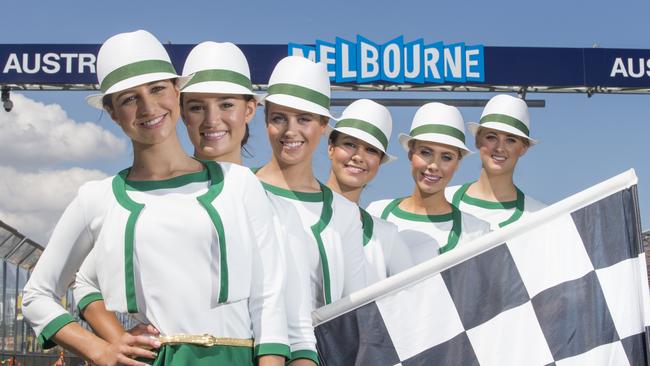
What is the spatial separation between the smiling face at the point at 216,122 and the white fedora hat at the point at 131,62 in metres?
0.98

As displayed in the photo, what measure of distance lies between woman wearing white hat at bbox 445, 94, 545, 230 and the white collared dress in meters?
3.06

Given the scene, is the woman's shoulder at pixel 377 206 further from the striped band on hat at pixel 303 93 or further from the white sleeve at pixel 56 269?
the white sleeve at pixel 56 269

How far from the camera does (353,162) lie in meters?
4.62

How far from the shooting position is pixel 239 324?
2750 mm

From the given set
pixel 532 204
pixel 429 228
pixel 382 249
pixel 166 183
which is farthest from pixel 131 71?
pixel 532 204

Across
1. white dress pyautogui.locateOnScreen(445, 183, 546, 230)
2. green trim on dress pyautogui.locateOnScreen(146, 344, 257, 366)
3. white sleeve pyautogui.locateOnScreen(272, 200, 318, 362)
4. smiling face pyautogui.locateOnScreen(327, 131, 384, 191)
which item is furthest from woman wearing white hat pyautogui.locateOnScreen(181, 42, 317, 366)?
white dress pyautogui.locateOnScreen(445, 183, 546, 230)

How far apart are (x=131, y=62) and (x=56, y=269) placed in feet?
2.29

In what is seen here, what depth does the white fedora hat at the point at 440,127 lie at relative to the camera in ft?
17.0

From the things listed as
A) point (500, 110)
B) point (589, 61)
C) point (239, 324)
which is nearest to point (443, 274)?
point (239, 324)

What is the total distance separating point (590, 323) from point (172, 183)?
1785mm

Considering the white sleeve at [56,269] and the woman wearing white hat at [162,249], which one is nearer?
the woman wearing white hat at [162,249]

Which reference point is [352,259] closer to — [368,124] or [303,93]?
[303,93]

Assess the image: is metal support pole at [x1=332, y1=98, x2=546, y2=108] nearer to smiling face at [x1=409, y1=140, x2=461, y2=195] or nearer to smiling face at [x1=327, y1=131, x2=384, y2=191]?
smiling face at [x1=409, y1=140, x2=461, y2=195]

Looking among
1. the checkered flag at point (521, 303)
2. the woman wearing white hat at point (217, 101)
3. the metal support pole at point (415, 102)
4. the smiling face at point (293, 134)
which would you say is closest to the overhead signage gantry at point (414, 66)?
the metal support pole at point (415, 102)
